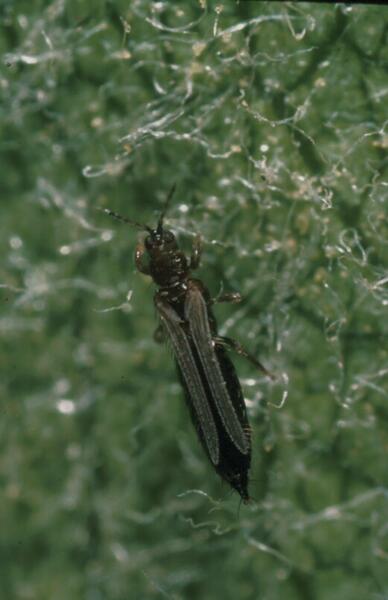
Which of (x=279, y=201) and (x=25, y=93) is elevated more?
(x=25, y=93)

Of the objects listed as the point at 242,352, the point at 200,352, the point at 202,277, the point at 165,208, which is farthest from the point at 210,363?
the point at 165,208

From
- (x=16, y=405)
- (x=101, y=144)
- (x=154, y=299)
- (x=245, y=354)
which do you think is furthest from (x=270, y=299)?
(x=16, y=405)

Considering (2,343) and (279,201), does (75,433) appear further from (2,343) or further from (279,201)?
(279,201)

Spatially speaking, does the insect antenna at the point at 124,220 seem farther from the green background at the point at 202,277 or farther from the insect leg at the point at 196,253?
the insect leg at the point at 196,253

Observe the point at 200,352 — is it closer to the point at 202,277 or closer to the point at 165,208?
the point at 202,277

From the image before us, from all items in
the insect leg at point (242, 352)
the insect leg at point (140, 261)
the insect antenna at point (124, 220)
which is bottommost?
the insect leg at point (242, 352)

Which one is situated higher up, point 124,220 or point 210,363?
point 124,220

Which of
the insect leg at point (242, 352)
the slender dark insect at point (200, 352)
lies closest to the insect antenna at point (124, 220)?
the slender dark insect at point (200, 352)
